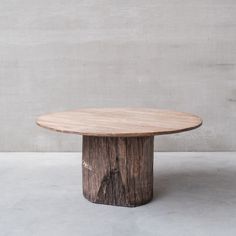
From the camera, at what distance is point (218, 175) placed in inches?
132

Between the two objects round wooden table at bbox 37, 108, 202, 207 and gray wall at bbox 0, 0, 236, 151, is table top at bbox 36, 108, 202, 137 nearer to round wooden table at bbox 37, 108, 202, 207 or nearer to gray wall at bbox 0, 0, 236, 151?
round wooden table at bbox 37, 108, 202, 207

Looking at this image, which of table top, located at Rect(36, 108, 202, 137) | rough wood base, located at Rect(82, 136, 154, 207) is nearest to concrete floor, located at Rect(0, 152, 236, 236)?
rough wood base, located at Rect(82, 136, 154, 207)

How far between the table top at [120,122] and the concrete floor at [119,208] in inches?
22.7

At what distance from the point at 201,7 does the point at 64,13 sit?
1502 millimetres

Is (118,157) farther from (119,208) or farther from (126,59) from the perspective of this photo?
(126,59)

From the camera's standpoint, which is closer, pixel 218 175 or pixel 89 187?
pixel 89 187

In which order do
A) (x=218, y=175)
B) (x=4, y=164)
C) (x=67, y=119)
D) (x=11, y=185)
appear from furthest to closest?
(x=4, y=164) < (x=218, y=175) < (x=11, y=185) < (x=67, y=119)

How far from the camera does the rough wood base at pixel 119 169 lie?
8.30ft

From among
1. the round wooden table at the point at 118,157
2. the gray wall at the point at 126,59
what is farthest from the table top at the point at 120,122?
the gray wall at the point at 126,59

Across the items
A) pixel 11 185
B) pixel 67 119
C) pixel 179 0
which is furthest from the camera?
pixel 179 0

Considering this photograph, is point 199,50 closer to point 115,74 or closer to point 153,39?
point 153,39

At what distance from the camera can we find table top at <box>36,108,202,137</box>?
226 centimetres

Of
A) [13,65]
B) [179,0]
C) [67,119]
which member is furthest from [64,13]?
[67,119]

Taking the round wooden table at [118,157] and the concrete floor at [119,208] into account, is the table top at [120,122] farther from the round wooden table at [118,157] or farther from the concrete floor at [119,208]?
the concrete floor at [119,208]
